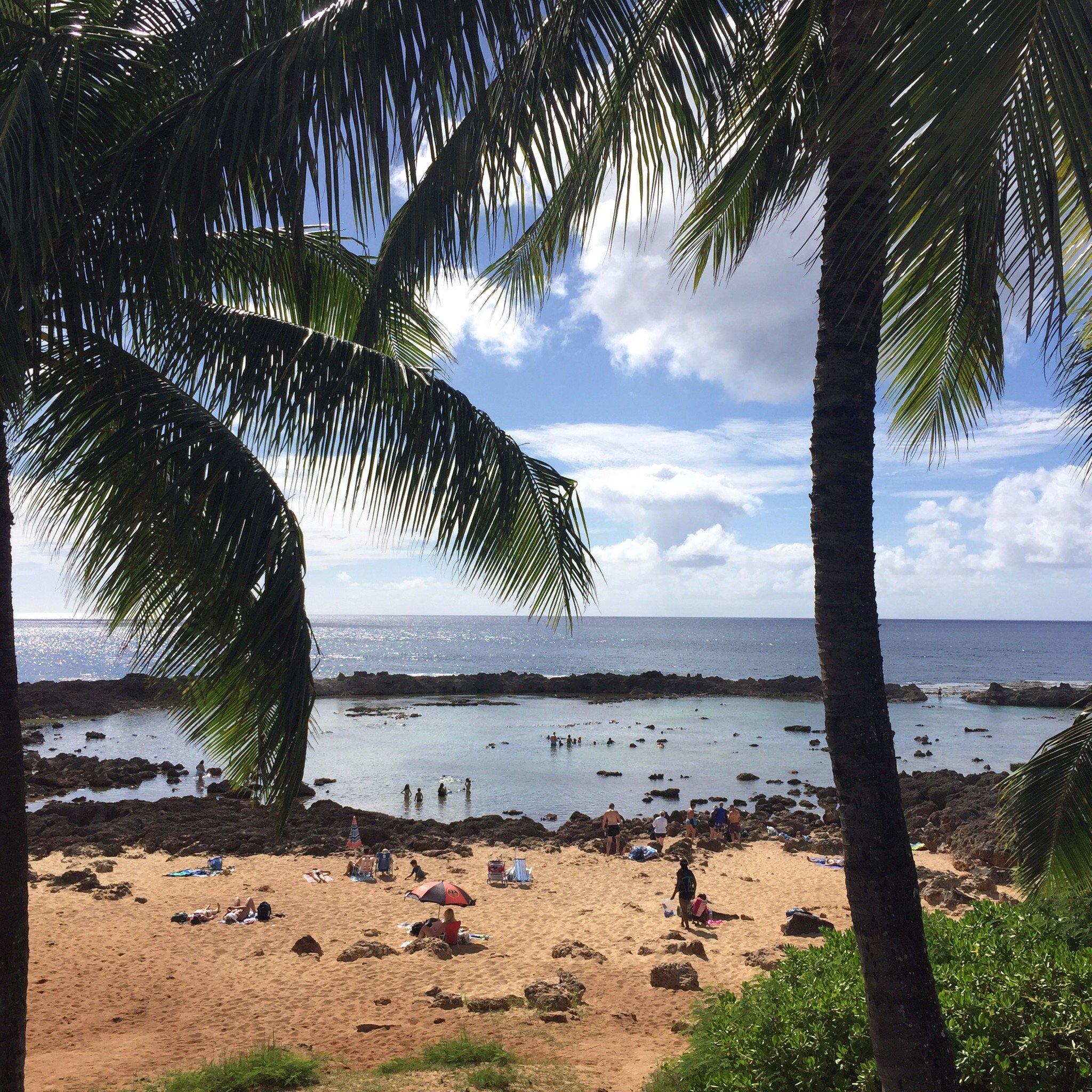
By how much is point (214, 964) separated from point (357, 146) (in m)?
11.6

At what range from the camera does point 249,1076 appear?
705 cm

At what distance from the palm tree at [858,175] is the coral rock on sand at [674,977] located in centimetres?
763

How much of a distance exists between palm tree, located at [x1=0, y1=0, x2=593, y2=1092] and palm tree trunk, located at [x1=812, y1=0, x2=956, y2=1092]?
1621 mm

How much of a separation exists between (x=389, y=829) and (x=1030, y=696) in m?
56.3

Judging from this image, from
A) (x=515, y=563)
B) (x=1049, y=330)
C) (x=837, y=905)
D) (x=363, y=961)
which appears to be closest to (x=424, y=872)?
(x=363, y=961)

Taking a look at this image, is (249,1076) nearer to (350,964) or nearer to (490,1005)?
(490,1005)

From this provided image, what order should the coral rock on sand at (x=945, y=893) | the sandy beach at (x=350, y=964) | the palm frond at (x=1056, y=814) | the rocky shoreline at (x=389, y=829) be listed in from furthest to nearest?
1. the rocky shoreline at (x=389, y=829)
2. the coral rock on sand at (x=945, y=893)
3. the sandy beach at (x=350, y=964)
4. the palm frond at (x=1056, y=814)

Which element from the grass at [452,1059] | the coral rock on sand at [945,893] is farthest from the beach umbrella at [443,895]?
the coral rock on sand at [945,893]

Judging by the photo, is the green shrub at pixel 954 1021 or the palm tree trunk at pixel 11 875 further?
the green shrub at pixel 954 1021

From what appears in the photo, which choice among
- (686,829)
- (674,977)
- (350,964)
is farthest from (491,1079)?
(686,829)

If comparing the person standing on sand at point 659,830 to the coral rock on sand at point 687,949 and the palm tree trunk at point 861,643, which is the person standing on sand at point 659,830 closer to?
the coral rock on sand at point 687,949

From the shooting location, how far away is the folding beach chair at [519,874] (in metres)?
16.7

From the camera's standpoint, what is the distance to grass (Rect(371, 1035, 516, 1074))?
753cm

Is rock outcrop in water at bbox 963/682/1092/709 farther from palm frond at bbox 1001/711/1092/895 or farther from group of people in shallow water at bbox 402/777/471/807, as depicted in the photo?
palm frond at bbox 1001/711/1092/895
